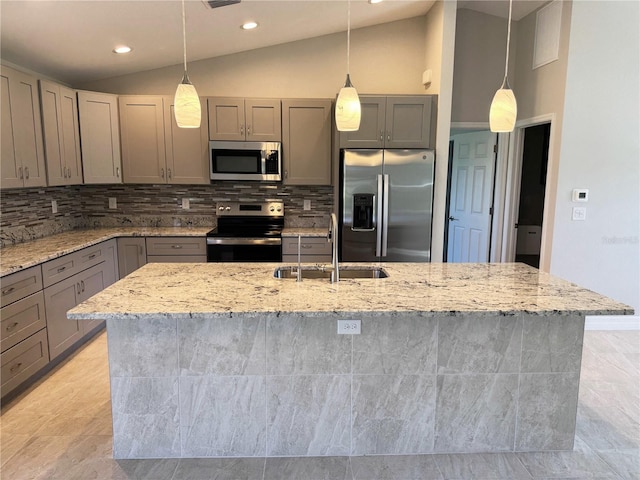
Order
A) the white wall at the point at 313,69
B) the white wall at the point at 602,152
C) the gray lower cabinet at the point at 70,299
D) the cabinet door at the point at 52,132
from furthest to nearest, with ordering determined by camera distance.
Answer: the white wall at the point at 313,69 < the white wall at the point at 602,152 < the cabinet door at the point at 52,132 < the gray lower cabinet at the point at 70,299

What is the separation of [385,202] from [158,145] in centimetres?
236

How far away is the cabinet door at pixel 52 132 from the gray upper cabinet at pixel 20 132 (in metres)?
0.06

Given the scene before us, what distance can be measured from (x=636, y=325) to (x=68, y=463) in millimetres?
4695

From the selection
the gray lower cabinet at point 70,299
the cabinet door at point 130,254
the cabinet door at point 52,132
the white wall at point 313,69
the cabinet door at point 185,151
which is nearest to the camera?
the gray lower cabinet at point 70,299

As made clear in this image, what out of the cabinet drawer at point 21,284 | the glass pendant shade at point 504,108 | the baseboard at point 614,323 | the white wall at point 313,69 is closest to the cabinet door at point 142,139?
the white wall at point 313,69

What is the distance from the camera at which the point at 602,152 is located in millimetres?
3662

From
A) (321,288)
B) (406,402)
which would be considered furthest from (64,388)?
(406,402)

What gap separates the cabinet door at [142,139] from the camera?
420 cm

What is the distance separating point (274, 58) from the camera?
4.46m

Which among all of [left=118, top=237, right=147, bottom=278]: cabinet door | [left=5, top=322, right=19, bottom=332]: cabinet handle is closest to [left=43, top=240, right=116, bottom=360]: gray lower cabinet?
→ [left=118, top=237, right=147, bottom=278]: cabinet door

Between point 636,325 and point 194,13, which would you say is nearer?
point 194,13

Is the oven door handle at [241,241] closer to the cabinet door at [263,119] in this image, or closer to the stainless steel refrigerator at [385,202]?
the stainless steel refrigerator at [385,202]

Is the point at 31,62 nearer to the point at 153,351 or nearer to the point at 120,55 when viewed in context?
the point at 120,55

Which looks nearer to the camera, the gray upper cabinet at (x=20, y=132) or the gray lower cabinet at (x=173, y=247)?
the gray upper cabinet at (x=20, y=132)
